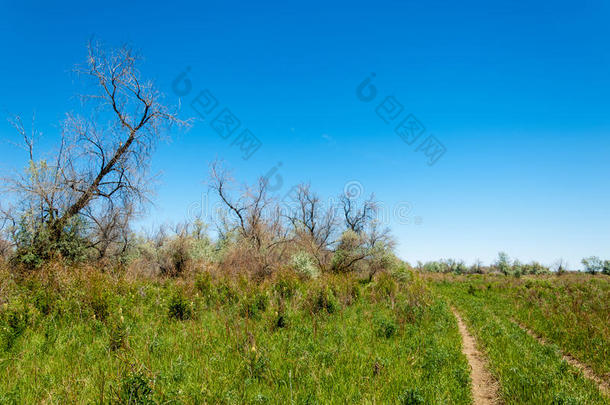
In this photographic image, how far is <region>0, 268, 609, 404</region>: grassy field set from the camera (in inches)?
177

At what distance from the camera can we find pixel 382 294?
15.9 meters

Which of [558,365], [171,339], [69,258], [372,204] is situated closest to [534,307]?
[558,365]

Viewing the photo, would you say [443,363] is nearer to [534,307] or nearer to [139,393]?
[139,393]

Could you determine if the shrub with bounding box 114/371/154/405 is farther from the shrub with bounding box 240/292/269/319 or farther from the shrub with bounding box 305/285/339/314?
the shrub with bounding box 305/285/339/314

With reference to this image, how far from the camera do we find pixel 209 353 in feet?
20.2

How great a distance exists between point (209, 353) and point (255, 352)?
1223 mm

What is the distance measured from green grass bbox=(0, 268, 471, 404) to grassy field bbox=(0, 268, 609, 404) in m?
0.03

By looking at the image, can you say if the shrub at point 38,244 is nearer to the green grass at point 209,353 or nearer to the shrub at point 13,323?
the green grass at point 209,353

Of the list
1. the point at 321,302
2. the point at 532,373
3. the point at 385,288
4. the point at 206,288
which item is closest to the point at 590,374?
the point at 532,373

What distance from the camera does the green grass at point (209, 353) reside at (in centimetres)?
441

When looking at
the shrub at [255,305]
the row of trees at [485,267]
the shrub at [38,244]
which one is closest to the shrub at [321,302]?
the shrub at [255,305]

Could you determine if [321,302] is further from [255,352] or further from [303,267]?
[303,267]

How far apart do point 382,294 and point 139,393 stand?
1382cm

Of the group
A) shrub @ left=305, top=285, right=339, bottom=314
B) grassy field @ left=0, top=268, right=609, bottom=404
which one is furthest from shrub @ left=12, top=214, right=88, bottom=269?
shrub @ left=305, top=285, right=339, bottom=314
